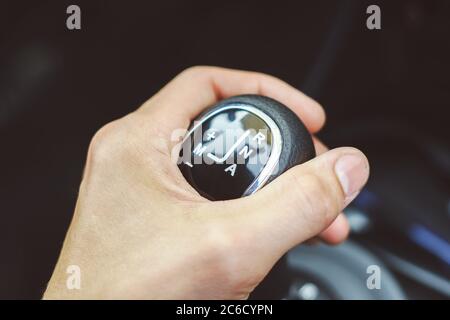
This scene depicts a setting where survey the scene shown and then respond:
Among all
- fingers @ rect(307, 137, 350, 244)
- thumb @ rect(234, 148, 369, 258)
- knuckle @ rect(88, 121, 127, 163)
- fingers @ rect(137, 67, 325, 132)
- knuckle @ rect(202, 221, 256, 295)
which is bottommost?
fingers @ rect(307, 137, 350, 244)

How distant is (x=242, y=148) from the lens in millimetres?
655

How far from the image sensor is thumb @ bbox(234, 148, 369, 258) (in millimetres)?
565

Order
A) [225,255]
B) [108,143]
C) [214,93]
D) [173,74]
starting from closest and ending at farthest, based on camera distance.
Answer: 1. [225,255]
2. [108,143]
3. [214,93]
4. [173,74]

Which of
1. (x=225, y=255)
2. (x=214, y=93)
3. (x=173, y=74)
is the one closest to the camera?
(x=225, y=255)

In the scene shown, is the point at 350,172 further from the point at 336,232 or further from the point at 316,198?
the point at 336,232

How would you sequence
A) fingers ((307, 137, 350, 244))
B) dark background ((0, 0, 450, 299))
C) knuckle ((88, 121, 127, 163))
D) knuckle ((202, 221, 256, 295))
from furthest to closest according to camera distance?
dark background ((0, 0, 450, 299)) < fingers ((307, 137, 350, 244)) < knuckle ((88, 121, 127, 163)) < knuckle ((202, 221, 256, 295))

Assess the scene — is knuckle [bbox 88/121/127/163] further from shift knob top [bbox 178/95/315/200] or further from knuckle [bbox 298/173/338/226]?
knuckle [bbox 298/173/338/226]

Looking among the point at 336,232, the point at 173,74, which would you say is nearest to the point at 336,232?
the point at 336,232

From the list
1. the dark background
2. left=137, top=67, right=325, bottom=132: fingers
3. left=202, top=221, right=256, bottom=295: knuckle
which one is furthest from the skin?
the dark background

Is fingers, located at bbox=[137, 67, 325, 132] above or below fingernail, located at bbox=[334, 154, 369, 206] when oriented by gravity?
above

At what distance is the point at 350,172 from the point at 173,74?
2.00 feet

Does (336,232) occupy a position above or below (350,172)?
below

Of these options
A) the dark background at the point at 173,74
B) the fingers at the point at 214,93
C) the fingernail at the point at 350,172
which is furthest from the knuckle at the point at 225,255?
the dark background at the point at 173,74
